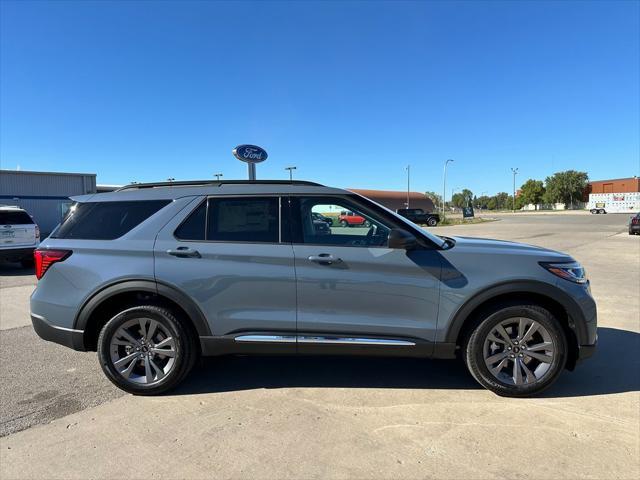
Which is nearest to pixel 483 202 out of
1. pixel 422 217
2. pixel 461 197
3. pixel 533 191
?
pixel 461 197

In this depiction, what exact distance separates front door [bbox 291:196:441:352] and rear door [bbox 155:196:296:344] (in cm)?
14

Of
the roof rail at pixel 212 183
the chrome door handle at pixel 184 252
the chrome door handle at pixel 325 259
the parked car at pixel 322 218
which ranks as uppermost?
the roof rail at pixel 212 183

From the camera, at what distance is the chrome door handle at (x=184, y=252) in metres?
3.59

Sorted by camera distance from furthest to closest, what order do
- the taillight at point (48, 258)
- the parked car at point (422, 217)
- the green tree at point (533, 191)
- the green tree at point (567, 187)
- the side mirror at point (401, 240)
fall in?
the green tree at point (533, 191)
the green tree at point (567, 187)
the parked car at point (422, 217)
the taillight at point (48, 258)
the side mirror at point (401, 240)

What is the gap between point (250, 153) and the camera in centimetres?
1123

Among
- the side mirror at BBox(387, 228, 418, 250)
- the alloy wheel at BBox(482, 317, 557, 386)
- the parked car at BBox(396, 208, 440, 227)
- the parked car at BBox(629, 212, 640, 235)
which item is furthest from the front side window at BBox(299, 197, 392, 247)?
the parked car at BBox(396, 208, 440, 227)

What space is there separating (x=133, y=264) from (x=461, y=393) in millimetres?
3052

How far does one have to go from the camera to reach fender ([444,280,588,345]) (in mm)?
3447

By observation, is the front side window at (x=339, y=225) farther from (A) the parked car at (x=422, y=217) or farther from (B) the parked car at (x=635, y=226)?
(A) the parked car at (x=422, y=217)

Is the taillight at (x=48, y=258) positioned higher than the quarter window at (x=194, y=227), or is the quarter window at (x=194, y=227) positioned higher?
the quarter window at (x=194, y=227)

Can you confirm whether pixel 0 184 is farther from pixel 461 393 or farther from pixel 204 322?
pixel 461 393

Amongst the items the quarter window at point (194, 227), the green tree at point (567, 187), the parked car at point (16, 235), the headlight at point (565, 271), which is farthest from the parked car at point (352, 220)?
the green tree at point (567, 187)

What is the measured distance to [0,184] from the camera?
2475cm

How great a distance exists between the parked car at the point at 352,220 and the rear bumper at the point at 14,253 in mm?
10574
